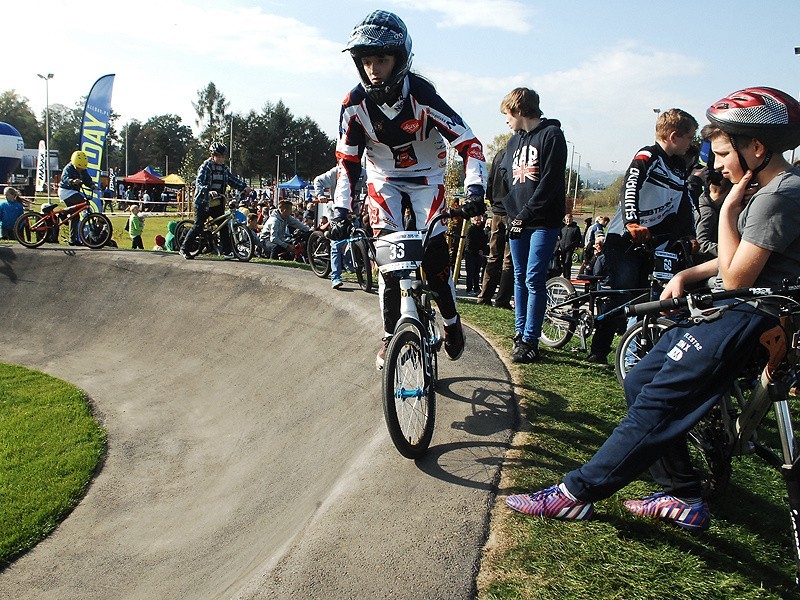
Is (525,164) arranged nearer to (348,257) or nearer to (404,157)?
(404,157)

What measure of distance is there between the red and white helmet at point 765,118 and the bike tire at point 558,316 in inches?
150

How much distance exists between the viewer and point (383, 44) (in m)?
3.88

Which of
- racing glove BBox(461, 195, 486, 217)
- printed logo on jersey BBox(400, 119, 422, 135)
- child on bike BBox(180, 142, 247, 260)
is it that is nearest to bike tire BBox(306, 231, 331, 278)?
child on bike BBox(180, 142, 247, 260)

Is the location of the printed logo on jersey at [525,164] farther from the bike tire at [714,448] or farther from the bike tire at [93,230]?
the bike tire at [93,230]

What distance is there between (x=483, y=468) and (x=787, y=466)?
140cm

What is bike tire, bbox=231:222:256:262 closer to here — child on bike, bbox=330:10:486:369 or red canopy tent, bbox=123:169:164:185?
child on bike, bbox=330:10:486:369

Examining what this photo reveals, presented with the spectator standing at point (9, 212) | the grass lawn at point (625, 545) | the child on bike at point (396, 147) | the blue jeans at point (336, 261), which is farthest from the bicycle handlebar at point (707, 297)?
the spectator standing at point (9, 212)

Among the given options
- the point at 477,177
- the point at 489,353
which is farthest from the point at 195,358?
the point at 477,177

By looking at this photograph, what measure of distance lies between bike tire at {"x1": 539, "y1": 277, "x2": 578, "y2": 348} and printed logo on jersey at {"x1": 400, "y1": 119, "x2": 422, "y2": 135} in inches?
109

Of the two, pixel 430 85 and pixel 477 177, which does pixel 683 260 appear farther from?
pixel 430 85

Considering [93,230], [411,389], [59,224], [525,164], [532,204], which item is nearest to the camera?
[411,389]

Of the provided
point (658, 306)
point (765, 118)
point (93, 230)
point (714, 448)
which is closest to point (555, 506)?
point (714, 448)

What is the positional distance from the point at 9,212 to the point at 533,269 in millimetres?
14261

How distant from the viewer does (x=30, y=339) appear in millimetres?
9914
